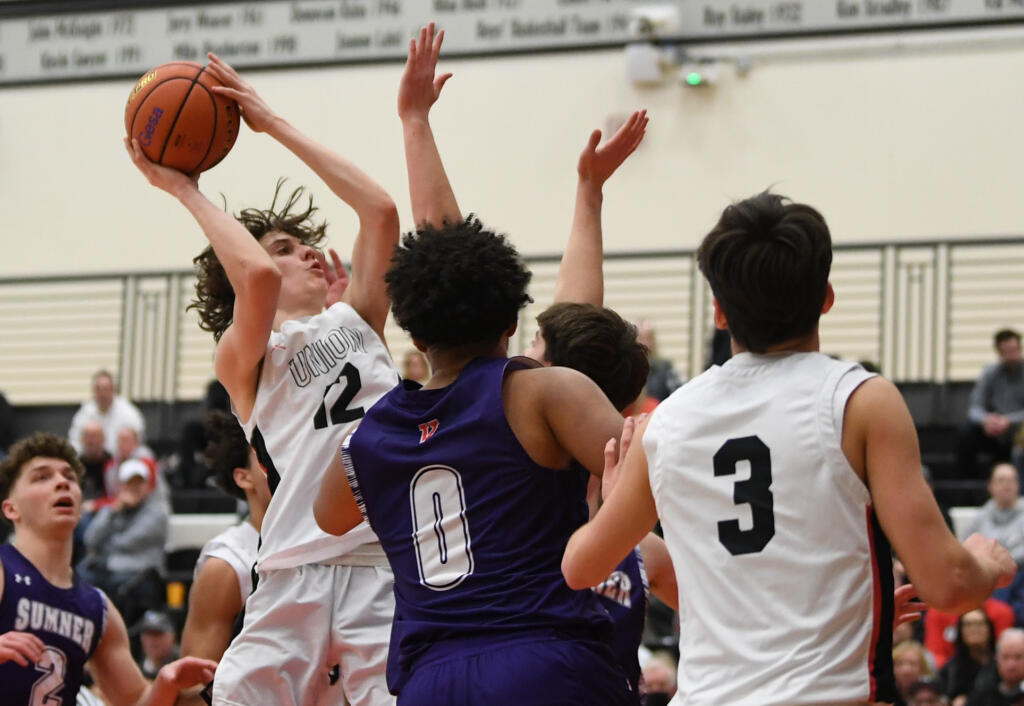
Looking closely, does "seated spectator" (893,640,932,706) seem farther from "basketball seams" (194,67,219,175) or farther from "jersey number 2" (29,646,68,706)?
"basketball seams" (194,67,219,175)

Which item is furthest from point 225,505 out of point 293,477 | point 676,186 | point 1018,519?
point 293,477

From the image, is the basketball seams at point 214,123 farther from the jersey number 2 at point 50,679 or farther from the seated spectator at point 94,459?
the seated spectator at point 94,459

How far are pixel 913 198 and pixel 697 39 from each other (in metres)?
2.39

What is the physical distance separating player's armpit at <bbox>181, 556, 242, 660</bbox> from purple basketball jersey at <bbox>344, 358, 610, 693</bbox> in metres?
1.86

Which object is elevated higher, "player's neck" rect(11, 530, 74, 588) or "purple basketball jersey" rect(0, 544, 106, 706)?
"player's neck" rect(11, 530, 74, 588)

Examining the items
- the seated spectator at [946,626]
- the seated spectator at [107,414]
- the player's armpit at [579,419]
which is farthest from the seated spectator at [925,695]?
the seated spectator at [107,414]

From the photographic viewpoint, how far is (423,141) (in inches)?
163

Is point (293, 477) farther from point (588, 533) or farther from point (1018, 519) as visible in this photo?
point (1018, 519)

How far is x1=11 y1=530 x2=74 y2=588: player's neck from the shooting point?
5246 millimetres

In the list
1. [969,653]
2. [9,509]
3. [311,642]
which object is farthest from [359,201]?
[969,653]

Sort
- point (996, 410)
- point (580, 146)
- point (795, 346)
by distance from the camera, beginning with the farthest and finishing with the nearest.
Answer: point (580, 146), point (996, 410), point (795, 346)

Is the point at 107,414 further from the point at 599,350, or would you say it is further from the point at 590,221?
the point at 599,350

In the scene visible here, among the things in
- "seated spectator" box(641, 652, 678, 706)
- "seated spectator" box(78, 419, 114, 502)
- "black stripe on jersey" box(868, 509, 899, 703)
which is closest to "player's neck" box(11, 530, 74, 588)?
"black stripe on jersey" box(868, 509, 899, 703)

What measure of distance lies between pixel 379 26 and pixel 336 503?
1161 centimetres
